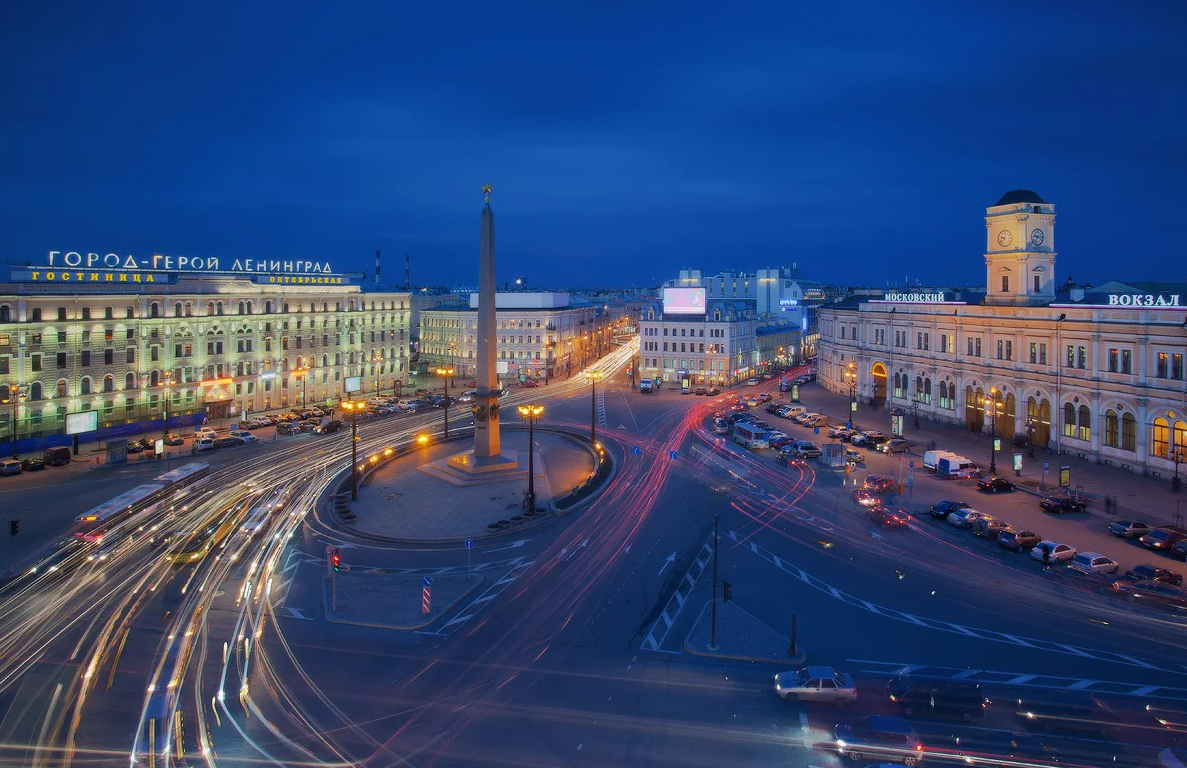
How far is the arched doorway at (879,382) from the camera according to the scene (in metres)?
86.5

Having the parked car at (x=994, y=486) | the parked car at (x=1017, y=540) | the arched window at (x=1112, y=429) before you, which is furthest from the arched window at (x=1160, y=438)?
the parked car at (x=1017, y=540)

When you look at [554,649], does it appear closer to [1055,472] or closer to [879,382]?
[1055,472]

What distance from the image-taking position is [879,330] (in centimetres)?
8544

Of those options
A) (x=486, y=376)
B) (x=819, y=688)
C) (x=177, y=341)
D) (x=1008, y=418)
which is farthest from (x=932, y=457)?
(x=177, y=341)

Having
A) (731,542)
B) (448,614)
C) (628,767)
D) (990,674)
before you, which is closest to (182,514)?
(448,614)

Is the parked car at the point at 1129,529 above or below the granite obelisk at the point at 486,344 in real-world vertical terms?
below

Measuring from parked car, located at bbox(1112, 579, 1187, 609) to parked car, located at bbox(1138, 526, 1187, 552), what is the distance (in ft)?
17.9

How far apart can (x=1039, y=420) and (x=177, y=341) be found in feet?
255

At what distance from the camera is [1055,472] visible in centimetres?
5256

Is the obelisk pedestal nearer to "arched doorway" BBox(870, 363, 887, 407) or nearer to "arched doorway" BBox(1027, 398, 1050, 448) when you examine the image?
"arched doorway" BBox(1027, 398, 1050, 448)

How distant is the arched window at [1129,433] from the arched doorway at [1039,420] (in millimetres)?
6770

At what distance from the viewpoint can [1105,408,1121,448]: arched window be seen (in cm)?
5366

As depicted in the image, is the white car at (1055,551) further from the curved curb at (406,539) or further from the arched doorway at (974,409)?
the arched doorway at (974,409)

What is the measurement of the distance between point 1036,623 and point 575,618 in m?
17.5
